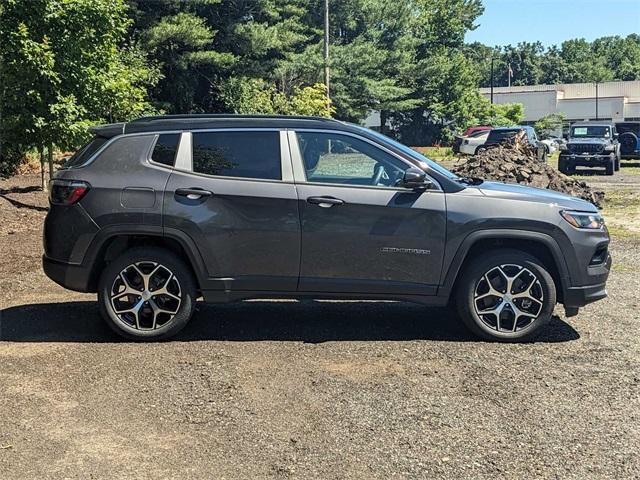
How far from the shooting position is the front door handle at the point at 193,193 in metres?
5.60

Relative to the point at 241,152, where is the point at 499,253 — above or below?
below

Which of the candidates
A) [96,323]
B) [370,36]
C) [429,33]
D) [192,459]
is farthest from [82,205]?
[429,33]

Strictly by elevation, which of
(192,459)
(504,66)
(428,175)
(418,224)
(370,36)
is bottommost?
(192,459)

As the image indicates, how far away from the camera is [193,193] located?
5598mm

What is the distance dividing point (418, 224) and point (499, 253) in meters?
0.73

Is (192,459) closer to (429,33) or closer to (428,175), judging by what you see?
(428,175)

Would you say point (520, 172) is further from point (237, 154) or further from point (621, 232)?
point (237, 154)

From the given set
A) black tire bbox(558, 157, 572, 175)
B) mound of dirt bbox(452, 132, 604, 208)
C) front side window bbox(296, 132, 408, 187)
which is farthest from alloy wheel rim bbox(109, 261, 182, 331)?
black tire bbox(558, 157, 572, 175)

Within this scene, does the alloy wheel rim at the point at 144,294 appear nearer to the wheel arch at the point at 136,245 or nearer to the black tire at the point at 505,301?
the wheel arch at the point at 136,245

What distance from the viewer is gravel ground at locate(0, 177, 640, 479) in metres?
3.70

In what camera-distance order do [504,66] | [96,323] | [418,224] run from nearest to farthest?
[418,224], [96,323], [504,66]

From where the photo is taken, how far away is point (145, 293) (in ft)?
18.7

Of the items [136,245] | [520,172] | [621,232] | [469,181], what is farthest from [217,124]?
[520,172]

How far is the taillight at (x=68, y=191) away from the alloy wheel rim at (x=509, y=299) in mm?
3312
